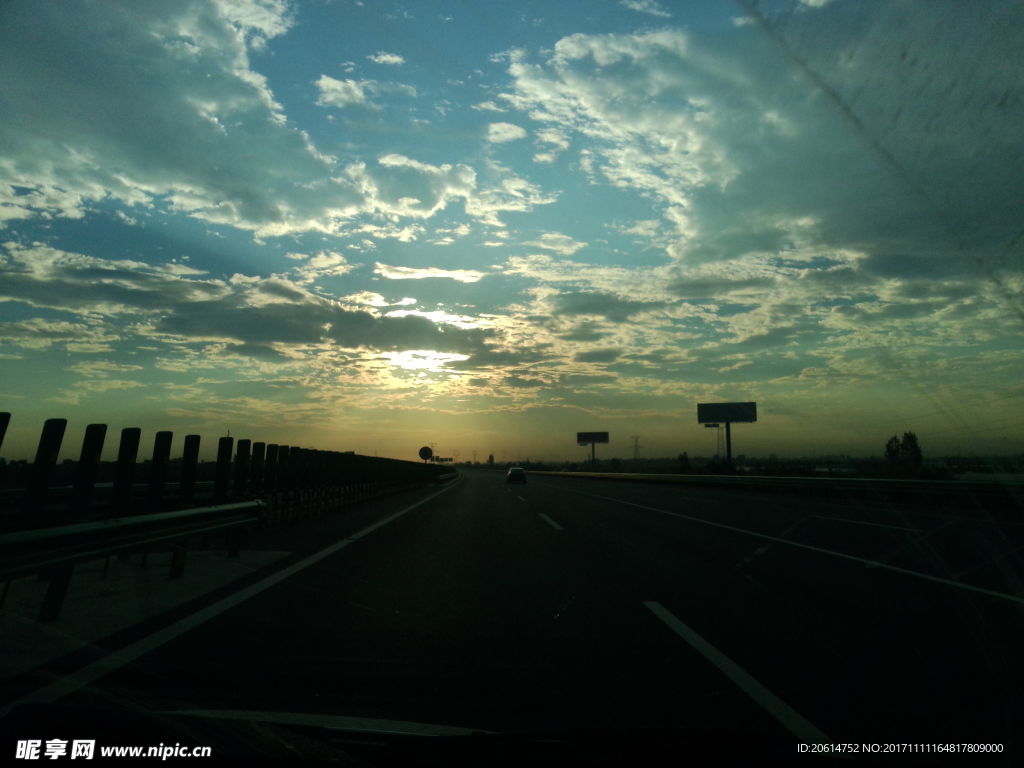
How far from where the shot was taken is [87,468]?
22.6ft

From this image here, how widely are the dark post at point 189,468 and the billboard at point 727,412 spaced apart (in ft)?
286

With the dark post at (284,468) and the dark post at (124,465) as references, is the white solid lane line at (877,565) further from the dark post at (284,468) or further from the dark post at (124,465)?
the dark post at (284,468)

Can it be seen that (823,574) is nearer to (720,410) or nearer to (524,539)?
(524,539)

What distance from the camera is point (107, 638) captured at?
5.55 meters

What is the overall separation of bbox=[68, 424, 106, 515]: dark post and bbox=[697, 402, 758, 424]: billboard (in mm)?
89781

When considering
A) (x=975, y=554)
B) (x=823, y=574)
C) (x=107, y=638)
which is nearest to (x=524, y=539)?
(x=823, y=574)

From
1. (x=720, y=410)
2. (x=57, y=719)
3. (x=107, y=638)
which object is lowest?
(x=107, y=638)

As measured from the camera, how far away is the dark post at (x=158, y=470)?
8703 mm

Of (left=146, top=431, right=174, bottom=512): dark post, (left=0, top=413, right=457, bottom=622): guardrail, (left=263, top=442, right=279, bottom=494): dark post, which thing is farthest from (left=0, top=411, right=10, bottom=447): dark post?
(left=263, top=442, right=279, bottom=494): dark post

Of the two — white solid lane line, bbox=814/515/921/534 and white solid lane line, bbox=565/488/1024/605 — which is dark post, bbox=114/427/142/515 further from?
white solid lane line, bbox=814/515/921/534

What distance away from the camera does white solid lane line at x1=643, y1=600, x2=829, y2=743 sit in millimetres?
3709

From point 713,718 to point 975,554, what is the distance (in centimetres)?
893

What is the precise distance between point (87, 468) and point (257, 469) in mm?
6679

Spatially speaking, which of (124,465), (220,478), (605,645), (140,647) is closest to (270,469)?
(220,478)
